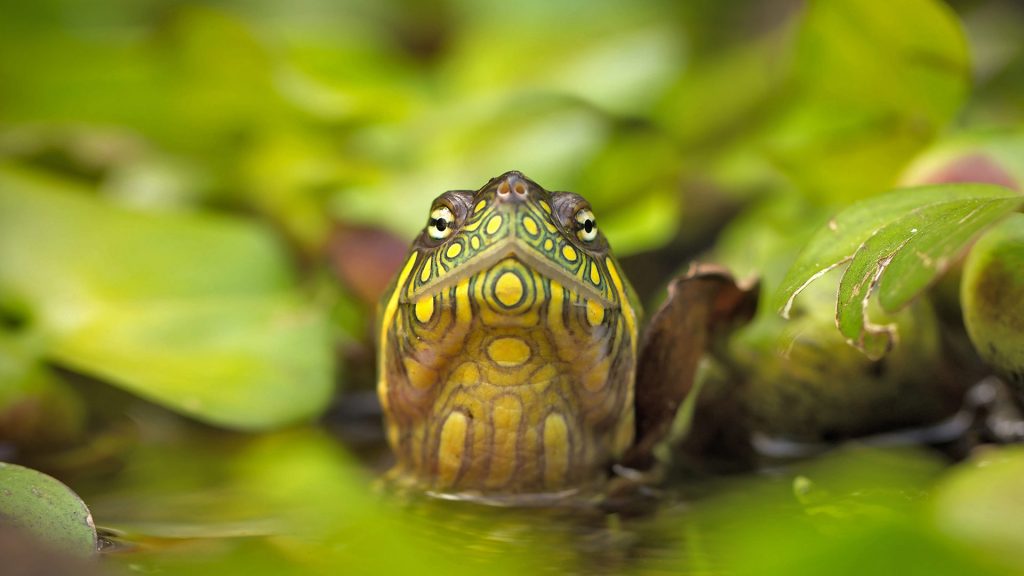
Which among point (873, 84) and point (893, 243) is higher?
point (873, 84)

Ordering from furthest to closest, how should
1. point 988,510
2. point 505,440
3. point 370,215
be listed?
point 370,215
point 505,440
point 988,510

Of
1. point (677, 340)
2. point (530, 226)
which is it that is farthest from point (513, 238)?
point (677, 340)

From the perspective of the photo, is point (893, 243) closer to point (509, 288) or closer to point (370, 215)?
point (509, 288)

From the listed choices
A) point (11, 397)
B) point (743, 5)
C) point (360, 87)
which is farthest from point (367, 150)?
point (743, 5)

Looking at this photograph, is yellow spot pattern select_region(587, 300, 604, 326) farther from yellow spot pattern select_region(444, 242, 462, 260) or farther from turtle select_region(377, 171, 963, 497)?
yellow spot pattern select_region(444, 242, 462, 260)

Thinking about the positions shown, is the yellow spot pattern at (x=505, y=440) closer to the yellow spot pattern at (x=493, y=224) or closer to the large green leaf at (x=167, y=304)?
the yellow spot pattern at (x=493, y=224)

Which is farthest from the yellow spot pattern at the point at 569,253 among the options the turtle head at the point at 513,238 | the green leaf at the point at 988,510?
the green leaf at the point at 988,510

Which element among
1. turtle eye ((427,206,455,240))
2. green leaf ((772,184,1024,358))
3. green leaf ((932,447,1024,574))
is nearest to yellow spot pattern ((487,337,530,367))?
turtle eye ((427,206,455,240))
